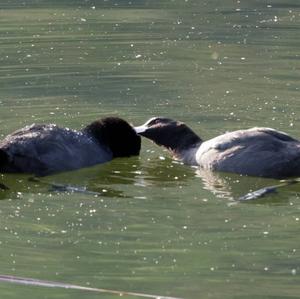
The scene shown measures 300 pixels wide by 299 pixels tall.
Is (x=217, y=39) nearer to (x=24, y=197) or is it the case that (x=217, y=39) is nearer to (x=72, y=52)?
(x=72, y=52)

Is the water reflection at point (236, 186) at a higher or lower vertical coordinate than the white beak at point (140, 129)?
lower

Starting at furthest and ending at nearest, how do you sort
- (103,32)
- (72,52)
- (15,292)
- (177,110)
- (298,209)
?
(103,32) → (72,52) → (177,110) → (298,209) → (15,292)

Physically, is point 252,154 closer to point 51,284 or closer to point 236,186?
point 236,186

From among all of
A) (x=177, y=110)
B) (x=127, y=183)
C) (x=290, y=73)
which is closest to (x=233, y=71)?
(x=290, y=73)

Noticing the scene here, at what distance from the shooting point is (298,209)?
28.9ft

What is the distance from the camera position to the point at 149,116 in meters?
12.2

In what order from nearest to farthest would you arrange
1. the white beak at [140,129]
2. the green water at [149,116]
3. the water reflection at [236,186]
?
the green water at [149,116]
the water reflection at [236,186]
the white beak at [140,129]

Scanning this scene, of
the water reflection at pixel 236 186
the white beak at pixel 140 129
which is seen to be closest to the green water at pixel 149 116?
the water reflection at pixel 236 186

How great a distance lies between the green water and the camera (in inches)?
293

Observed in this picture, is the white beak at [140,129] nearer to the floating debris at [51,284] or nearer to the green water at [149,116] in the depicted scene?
the green water at [149,116]

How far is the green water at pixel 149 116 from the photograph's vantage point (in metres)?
7.44

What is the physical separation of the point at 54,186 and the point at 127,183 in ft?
2.02

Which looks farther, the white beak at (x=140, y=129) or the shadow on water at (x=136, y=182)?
the white beak at (x=140, y=129)

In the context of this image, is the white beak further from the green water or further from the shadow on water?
the shadow on water
